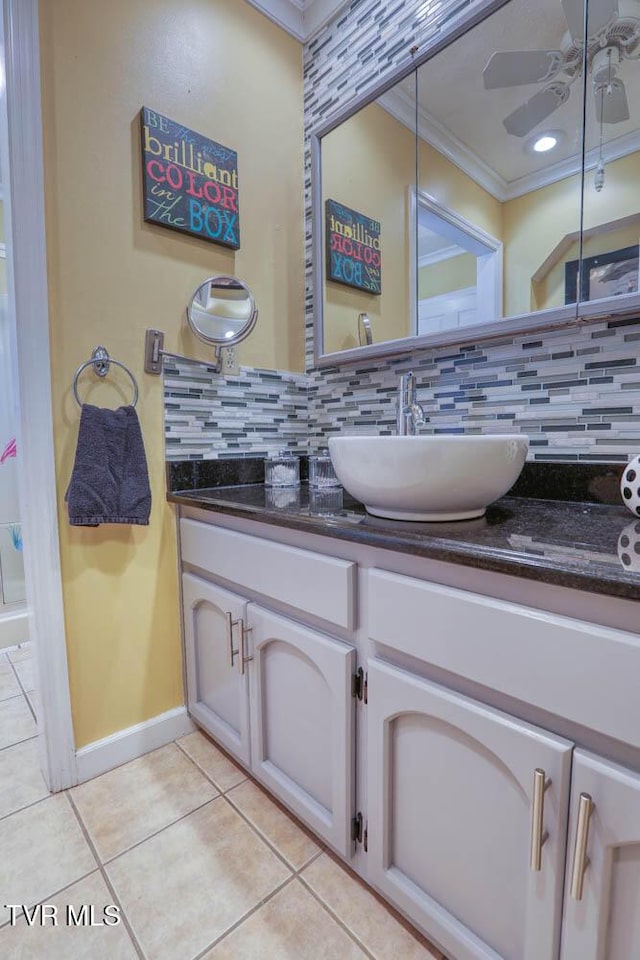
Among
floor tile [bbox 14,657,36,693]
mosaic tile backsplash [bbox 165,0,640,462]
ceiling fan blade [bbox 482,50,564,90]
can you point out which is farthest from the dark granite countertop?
floor tile [bbox 14,657,36,693]

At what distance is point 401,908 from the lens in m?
0.80

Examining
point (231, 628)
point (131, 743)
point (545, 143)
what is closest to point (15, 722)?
point (131, 743)

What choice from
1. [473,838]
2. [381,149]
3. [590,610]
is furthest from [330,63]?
[473,838]

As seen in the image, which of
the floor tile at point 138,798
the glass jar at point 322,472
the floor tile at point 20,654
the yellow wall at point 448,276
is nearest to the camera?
the floor tile at point 138,798

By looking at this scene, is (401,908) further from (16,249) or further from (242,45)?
(242,45)

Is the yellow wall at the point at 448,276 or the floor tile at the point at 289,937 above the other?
the yellow wall at the point at 448,276

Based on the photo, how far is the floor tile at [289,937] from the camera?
2.64 feet

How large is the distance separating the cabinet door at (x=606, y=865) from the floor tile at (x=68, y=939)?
2.50 ft

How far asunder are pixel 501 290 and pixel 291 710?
1.11 m

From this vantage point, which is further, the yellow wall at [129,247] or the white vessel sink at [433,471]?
the yellow wall at [129,247]

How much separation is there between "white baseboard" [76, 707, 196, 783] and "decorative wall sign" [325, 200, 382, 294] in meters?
1.47

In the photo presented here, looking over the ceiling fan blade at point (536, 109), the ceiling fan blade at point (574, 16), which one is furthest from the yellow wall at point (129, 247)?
the ceiling fan blade at point (574, 16)

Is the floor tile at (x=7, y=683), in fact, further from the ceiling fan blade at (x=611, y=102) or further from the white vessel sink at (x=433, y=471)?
the ceiling fan blade at (x=611, y=102)

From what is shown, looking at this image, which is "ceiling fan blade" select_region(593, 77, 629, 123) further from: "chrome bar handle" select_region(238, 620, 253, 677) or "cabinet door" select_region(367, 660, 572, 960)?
"chrome bar handle" select_region(238, 620, 253, 677)
